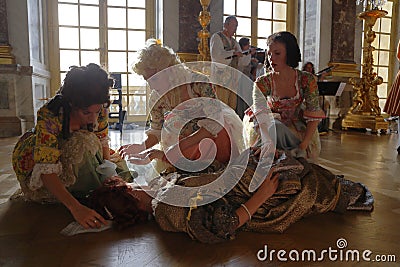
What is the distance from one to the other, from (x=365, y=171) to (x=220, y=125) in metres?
1.81

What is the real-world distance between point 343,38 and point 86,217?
725 cm

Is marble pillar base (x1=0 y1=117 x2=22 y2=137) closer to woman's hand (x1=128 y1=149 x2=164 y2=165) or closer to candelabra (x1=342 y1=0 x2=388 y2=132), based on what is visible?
woman's hand (x1=128 y1=149 x2=164 y2=165)

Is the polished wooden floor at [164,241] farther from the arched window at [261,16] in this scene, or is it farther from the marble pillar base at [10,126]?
the arched window at [261,16]

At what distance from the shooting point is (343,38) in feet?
25.1

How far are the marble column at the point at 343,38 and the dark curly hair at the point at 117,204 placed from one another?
21.5 feet

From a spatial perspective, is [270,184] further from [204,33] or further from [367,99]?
[367,99]

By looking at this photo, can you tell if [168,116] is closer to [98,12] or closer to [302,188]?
[302,188]

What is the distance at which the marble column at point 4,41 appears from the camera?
18.2 feet

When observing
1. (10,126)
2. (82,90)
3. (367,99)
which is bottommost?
(10,126)

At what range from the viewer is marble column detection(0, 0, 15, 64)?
5.55 metres

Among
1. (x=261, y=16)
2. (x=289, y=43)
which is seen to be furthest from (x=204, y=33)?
(x=261, y=16)

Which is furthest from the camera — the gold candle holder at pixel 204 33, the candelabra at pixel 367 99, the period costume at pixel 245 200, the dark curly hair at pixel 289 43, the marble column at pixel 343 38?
the marble column at pixel 343 38

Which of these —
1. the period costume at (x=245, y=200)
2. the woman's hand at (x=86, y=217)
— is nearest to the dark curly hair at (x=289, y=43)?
the period costume at (x=245, y=200)

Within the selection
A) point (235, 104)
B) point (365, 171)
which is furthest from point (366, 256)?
point (235, 104)
